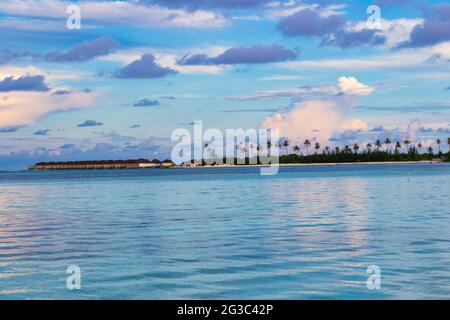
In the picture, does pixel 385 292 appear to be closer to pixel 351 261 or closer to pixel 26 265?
pixel 351 261

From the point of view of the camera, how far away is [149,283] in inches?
917

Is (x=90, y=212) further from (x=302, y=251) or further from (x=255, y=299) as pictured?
(x=255, y=299)

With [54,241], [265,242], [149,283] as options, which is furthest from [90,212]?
[149,283]

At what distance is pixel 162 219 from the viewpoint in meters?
48.2

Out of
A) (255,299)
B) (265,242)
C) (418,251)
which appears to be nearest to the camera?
(255,299)

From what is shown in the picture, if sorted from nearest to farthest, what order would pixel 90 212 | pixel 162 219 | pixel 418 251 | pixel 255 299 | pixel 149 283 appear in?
pixel 255 299 → pixel 149 283 → pixel 418 251 → pixel 162 219 → pixel 90 212

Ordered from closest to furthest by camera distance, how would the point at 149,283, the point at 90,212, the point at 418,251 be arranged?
the point at 149,283 → the point at 418,251 → the point at 90,212

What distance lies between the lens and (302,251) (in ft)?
98.3

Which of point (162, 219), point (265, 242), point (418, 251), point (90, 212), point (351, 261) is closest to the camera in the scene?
point (351, 261)

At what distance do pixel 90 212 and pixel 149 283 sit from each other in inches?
1387

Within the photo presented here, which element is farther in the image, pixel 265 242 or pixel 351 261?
pixel 265 242
